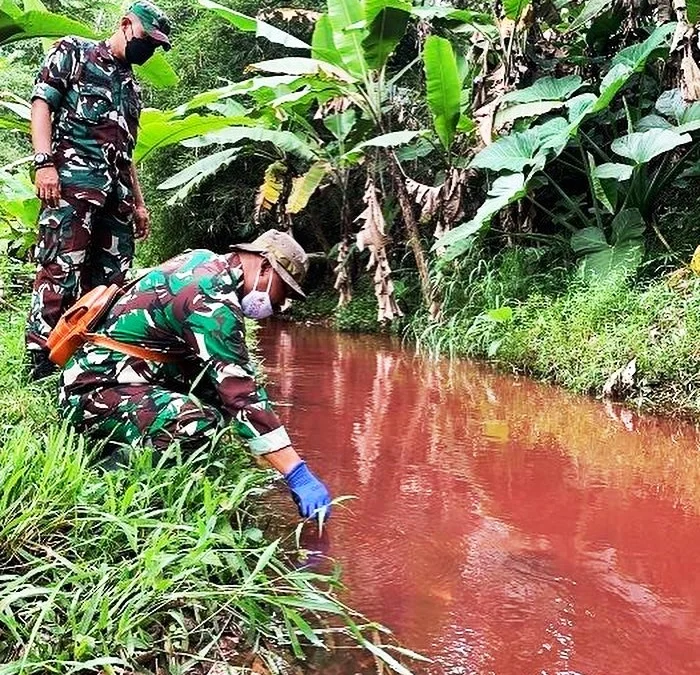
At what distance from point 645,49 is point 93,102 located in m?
4.26

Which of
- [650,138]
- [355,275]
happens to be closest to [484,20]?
[650,138]

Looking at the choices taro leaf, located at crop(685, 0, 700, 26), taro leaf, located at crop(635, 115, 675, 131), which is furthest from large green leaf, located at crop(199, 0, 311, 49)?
taro leaf, located at crop(685, 0, 700, 26)

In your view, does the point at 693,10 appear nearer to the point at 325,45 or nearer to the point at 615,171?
the point at 615,171

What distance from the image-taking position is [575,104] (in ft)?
18.8

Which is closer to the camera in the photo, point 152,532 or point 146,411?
point 152,532

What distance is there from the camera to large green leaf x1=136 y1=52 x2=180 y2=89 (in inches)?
192

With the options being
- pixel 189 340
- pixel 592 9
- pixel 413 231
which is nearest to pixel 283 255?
pixel 189 340

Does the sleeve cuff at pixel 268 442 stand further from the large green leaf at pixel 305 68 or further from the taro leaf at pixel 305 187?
the taro leaf at pixel 305 187

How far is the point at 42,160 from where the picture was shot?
9.73 feet

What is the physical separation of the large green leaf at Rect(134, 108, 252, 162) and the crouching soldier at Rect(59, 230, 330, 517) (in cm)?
296

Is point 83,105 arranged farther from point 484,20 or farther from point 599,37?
point 599,37

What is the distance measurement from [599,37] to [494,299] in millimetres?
2525

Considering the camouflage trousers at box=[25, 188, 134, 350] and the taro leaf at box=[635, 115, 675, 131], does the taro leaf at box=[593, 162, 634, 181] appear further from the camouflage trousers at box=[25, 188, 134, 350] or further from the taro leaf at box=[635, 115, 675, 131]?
the camouflage trousers at box=[25, 188, 134, 350]

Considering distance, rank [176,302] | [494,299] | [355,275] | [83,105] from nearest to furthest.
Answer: [176,302], [83,105], [494,299], [355,275]
